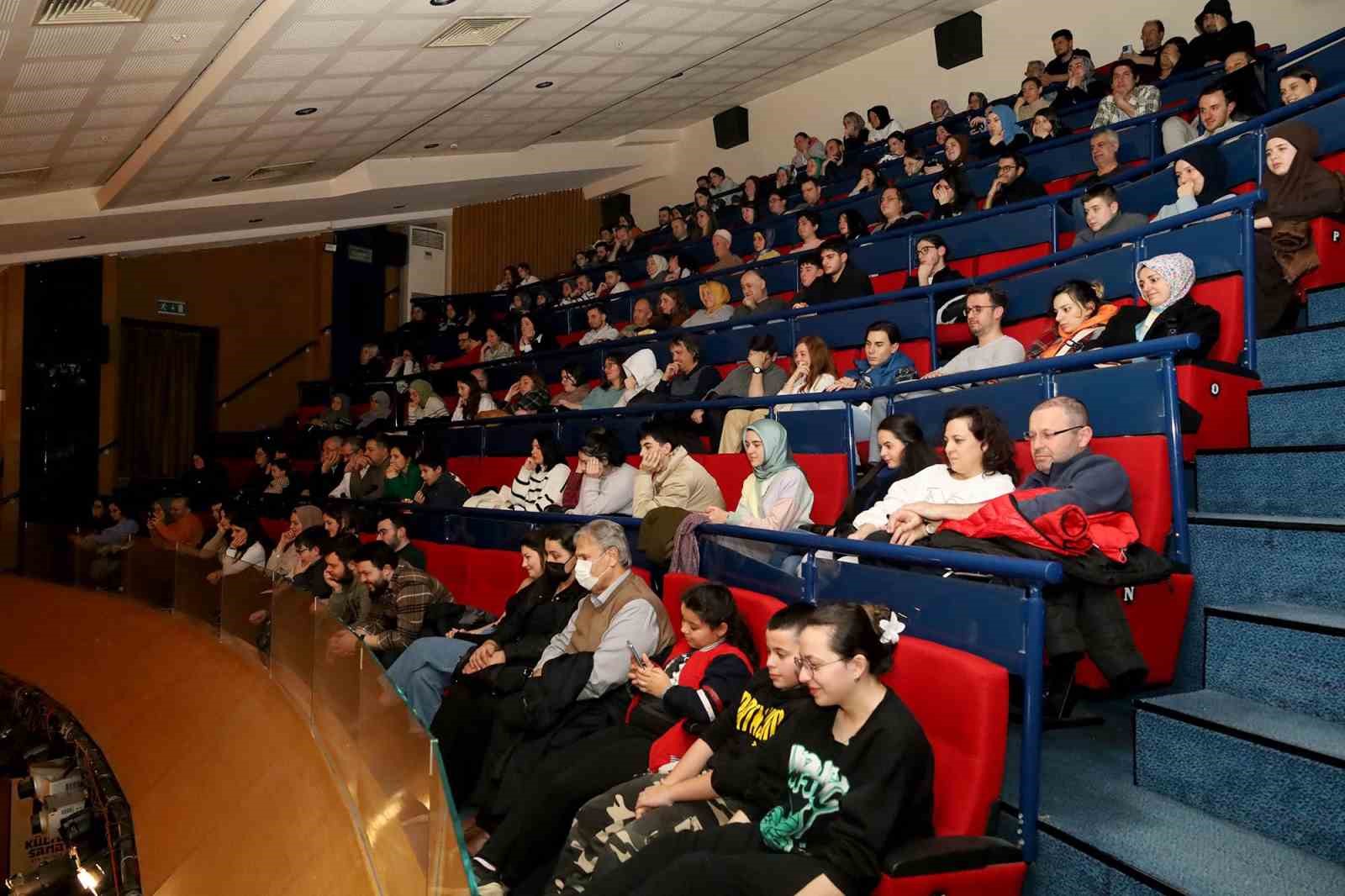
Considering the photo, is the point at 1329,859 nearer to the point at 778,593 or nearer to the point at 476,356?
the point at 778,593

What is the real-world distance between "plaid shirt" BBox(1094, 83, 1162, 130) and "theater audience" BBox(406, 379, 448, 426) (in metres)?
4.17

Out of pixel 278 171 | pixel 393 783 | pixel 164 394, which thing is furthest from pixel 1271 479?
pixel 164 394

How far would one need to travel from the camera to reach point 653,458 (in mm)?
3551

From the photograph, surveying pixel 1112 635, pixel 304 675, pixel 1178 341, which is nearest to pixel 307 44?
pixel 304 675

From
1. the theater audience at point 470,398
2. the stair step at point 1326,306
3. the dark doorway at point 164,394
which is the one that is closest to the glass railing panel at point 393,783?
the stair step at point 1326,306

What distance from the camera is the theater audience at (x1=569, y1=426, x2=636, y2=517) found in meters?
3.83

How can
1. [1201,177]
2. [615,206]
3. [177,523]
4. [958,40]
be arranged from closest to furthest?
[1201,177]
[177,523]
[958,40]
[615,206]

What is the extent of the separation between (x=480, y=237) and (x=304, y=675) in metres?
7.42

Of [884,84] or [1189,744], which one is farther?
[884,84]

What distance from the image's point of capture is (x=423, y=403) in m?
6.61

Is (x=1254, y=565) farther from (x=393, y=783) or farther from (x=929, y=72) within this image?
(x=929, y=72)

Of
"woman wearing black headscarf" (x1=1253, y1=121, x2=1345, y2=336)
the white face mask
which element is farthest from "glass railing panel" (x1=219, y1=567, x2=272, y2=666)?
"woman wearing black headscarf" (x1=1253, y1=121, x2=1345, y2=336)

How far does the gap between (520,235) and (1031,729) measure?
9.12 meters

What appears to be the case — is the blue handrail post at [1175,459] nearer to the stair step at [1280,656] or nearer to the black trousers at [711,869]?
the stair step at [1280,656]
